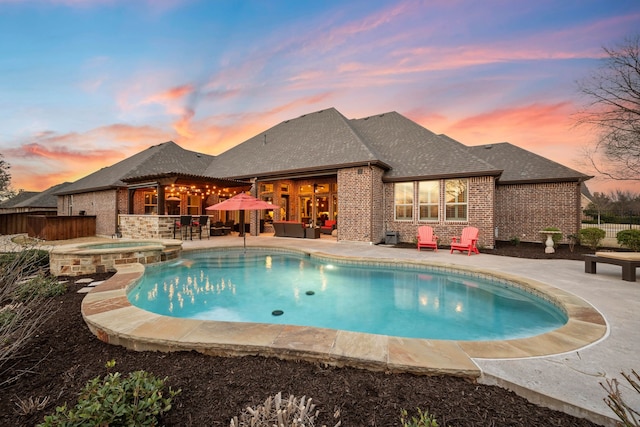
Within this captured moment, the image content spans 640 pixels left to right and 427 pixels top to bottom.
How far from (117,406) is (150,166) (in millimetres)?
19249

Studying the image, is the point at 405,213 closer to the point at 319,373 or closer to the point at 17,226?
the point at 319,373

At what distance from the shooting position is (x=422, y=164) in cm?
1193

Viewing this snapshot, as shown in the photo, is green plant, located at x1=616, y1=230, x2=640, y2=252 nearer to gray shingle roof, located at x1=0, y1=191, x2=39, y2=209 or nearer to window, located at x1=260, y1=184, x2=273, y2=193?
window, located at x1=260, y1=184, x2=273, y2=193

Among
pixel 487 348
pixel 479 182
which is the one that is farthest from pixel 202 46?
pixel 487 348

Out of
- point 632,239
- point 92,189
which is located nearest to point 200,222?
point 92,189

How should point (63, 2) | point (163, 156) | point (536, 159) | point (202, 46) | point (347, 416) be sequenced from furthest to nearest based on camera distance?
point (163, 156)
point (536, 159)
point (202, 46)
point (63, 2)
point (347, 416)

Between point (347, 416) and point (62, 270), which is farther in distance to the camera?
point (62, 270)

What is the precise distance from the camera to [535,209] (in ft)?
38.9

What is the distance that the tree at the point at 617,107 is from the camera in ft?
33.4

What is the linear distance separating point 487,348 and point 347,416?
67.7 inches

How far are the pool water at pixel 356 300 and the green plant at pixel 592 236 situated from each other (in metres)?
7.95

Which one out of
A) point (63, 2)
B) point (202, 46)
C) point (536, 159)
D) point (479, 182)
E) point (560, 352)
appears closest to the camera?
point (560, 352)

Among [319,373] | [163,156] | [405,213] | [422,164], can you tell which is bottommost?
[319,373]

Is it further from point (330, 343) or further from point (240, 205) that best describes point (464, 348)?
point (240, 205)
